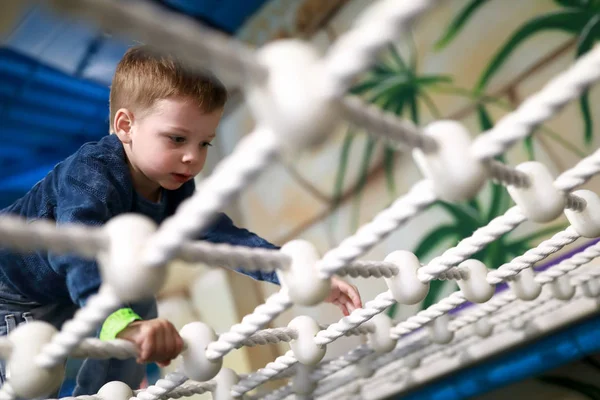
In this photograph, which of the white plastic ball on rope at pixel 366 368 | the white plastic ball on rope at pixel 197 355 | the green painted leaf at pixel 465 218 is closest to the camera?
the white plastic ball on rope at pixel 197 355

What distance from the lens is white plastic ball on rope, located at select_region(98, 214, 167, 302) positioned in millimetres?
283

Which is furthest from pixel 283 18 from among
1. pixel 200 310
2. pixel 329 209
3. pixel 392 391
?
pixel 392 391

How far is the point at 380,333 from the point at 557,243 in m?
0.21

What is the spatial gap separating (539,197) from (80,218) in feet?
1.29

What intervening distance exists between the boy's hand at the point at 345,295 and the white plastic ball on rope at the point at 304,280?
0.83 feet

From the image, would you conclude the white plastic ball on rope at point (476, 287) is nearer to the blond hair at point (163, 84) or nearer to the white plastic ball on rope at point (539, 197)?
the white plastic ball on rope at point (539, 197)

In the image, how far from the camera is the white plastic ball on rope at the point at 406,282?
19.1 inches

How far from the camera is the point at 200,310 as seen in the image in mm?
1398

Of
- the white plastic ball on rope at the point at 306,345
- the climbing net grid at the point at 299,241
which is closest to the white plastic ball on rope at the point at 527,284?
the climbing net grid at the point at 299,241

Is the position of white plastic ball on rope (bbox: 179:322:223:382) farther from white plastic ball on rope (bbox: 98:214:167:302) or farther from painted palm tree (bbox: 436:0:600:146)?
painted palm tree (bbox: 436:0:600:146)

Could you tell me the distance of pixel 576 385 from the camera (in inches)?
32.9

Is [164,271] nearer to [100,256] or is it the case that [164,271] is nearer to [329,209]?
[100,256]

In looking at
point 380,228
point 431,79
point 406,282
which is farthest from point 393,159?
point 380,228

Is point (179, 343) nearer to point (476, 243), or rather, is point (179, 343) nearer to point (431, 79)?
point (476, 243)
